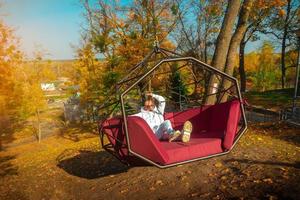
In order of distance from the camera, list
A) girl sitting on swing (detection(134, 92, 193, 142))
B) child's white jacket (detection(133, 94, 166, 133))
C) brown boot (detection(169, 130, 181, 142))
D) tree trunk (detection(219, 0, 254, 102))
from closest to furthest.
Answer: brown boot (detection(169, 130, 181, 142)) → girl sitting on swing (detection(134, 92, 193, 142)) → child's white jacket (detection(133, 94, 166, 133)) → tree trunk (detection(219, 0, 254, 102))

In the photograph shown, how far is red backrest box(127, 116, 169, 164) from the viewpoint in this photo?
537cm

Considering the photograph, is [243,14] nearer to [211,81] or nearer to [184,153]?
[211,81]

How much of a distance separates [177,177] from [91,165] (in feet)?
11.9

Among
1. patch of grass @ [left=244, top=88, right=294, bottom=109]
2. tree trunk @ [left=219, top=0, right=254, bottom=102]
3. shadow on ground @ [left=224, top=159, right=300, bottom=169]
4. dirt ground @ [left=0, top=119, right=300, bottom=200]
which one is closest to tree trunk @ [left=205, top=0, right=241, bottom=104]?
tree trunk @ [left=219, top=0, right=254, bottom=102]

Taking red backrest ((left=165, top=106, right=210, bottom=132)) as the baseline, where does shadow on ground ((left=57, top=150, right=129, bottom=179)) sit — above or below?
below

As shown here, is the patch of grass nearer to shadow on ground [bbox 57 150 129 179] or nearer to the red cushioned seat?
shadow on ground [bbox 57 150 129 179]

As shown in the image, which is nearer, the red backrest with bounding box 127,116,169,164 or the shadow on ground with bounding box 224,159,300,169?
the red backrest with bounding box 127,116,169,164

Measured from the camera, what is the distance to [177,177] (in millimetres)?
7512

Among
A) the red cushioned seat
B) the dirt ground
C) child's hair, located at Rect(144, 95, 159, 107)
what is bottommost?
the dirt ground

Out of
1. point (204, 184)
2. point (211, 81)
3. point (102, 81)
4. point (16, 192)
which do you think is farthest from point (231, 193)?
point (102, 81)

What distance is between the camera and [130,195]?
686 centimetres

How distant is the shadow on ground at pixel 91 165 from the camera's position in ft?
29.9

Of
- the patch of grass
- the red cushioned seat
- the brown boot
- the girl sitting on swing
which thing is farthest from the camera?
the patch of grass

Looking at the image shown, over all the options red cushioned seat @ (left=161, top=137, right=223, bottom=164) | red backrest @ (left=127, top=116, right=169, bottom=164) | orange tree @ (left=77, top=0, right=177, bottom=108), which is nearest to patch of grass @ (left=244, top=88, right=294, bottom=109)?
orange tree @ (left=77, top=0, right=177, bottom=108)
